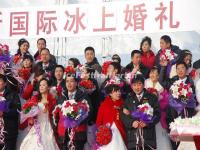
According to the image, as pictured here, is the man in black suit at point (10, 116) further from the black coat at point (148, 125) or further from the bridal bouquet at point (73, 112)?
the black coat at point (148, 125)

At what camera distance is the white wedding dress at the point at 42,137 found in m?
5.91

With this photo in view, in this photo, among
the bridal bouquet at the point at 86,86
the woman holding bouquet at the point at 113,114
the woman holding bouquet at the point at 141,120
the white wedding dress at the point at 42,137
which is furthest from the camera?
the bridal bouquet at the point at 86,86

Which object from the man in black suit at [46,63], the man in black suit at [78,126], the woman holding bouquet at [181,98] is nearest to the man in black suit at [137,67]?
the woman holding bouquet at [181,98]

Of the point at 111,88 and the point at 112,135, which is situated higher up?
the point at 111,88

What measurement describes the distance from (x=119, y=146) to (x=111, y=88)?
0.76 m

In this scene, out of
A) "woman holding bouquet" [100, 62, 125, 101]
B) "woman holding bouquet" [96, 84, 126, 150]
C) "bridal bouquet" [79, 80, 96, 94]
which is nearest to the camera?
"woman holding bouquet" [96, 84, 126, 150]

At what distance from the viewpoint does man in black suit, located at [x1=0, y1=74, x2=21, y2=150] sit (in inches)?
238

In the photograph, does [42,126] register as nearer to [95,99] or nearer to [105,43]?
[95,99]

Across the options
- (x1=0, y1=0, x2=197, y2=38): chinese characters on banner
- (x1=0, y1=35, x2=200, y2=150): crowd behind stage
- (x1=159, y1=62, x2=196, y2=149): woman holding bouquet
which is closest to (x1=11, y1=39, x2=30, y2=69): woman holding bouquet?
(x1=0, y1=35, x2=200, y2=150): crowd behind stage

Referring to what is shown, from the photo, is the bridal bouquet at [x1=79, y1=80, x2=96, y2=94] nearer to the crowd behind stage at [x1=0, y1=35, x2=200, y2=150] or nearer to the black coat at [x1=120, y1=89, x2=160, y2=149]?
the crowd behind stage at [x1=0, y1=35, x2=200, y2=150]

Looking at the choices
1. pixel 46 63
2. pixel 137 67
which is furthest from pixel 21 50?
pixel 137 67

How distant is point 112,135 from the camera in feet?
18.9

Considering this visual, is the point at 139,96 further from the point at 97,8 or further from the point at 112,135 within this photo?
the point at 97,8

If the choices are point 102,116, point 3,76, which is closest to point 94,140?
point 102,116
